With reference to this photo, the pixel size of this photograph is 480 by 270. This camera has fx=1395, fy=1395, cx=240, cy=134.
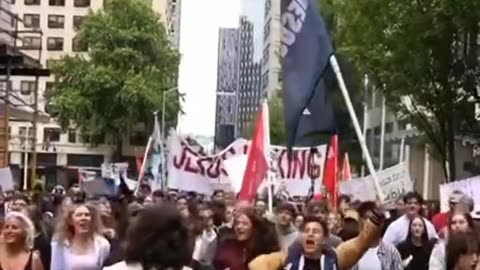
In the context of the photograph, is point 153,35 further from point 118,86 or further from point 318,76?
point 318,76

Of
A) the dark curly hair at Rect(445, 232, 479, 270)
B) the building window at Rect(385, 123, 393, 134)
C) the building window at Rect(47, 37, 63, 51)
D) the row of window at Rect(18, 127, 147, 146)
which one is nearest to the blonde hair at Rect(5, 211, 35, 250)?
the dark curly hair at Rect(445, 232, 479, 270)

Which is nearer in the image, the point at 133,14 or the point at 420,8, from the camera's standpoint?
the point at 420,8

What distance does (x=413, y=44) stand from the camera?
31734 millimetres

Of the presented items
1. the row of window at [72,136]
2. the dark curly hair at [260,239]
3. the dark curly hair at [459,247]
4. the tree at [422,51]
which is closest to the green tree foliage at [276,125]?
the row of window at [72,136]

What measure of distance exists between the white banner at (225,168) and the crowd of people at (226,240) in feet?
34.2

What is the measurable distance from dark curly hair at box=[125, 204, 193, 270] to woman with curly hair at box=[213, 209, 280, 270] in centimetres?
400

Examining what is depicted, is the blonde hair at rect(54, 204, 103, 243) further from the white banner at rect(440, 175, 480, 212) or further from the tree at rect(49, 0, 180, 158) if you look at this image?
the tree at rect(49, 0, 180, 158)

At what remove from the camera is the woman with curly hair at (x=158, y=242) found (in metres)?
5.11

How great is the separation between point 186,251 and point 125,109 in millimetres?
71038

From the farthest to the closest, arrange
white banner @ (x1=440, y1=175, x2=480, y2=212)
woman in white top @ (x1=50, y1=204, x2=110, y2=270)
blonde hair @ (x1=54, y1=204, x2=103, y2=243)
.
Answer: white banner @ (x1=440, y1=175, x2=480, y2=212), blonde hair @ (x1=54, y1=204, x2=103, y2=243), woman in white top @ (x1=50, y1=204, x2=110, y2=270)

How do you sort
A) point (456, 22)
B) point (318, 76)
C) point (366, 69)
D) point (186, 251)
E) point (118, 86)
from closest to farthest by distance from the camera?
point (186, 251) < point (318, 76) < point (456, 22) < point (366, 69) < point (118, 86)

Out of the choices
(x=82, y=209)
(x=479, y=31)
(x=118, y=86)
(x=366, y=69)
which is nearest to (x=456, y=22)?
(x=479, y=31)

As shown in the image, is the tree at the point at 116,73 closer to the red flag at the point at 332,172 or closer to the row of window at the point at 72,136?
the row of window at the point at 72,136

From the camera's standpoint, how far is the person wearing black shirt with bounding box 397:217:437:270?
12.1 m
